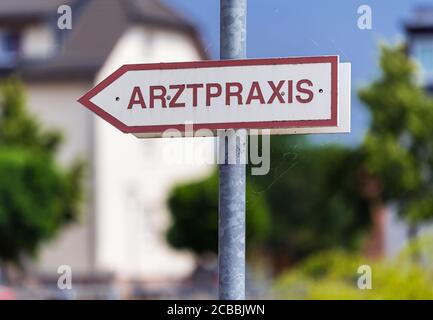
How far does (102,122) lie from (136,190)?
3.67 metres

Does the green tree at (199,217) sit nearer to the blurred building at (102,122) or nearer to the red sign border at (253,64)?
the blurred building at (102,122)

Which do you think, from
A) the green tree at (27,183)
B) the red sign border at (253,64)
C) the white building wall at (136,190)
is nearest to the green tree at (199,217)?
the white building wall at (136,190)

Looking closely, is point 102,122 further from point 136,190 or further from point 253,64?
point 253,64

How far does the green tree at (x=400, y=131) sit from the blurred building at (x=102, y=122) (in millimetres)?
10562

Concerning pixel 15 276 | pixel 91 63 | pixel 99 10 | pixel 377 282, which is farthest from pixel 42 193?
pixel 377 282

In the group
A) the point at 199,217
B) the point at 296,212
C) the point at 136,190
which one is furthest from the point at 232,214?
the point at 296,212

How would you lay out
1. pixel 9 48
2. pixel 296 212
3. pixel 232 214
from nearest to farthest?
pixel 232 214
pixel 9 48
pixel 296 212

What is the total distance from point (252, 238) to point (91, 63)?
27.2ft

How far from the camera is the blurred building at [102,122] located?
42.5m

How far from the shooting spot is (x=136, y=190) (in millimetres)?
45469

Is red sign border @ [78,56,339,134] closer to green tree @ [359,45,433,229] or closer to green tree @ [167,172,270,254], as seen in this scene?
green tree @ [359,45,433,229]

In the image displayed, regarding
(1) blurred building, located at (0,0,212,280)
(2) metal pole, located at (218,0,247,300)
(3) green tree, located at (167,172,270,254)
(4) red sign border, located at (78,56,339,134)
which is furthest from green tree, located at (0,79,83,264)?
(2) metal pole, located at (218,0,247,300)

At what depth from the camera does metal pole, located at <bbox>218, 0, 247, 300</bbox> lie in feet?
10.6

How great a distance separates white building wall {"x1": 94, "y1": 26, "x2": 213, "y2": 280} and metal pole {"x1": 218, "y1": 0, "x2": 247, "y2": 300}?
38746 mm
